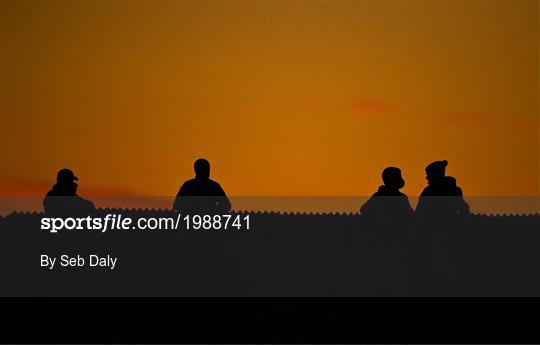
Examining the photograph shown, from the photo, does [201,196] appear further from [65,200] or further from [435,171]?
[435,171]

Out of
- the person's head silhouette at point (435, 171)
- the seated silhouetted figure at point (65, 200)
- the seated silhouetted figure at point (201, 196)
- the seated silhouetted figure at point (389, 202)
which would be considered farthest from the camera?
the seated silhouetted figure at point (65, 200)

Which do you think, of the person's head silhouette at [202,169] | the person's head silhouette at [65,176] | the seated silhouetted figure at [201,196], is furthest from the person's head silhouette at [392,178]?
the person's head silhouette at [65,176]

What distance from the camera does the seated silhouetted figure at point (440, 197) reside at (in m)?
12.8

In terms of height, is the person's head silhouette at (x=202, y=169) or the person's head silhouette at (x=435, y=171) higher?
the person's head silhouette at (x=202, y=169)

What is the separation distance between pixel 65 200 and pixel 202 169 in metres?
1.96

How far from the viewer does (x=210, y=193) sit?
43.0ft

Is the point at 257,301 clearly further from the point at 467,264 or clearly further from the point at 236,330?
the point at 467,264

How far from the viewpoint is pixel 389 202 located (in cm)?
1284

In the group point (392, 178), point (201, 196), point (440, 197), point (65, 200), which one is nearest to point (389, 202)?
point (392, 178)

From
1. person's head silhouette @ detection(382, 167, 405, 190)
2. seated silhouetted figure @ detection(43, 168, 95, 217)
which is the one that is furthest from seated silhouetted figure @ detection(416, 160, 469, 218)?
seated silhouetted figure @ detection(43, 168, 95, 217)

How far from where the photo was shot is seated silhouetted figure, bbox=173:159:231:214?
509 inches

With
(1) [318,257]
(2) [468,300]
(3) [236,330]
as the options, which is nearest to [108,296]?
(3) [236,330]

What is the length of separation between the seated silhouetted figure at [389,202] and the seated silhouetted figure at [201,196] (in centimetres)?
189

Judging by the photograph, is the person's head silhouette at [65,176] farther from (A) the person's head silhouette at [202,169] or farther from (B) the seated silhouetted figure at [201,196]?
(A) the person's head silhouette at [202,169]
